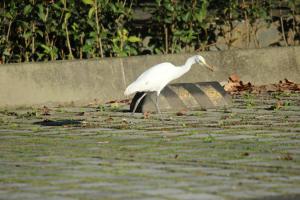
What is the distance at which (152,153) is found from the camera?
810cm

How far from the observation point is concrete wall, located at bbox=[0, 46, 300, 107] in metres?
12.3

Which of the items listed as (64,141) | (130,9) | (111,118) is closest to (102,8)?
(130,9)

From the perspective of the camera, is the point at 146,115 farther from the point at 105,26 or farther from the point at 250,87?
the point at 250,87

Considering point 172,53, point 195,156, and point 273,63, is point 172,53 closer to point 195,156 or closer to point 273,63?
point 273,63

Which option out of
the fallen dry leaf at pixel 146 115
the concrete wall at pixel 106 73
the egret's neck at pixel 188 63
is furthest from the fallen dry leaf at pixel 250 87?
the fallen dry leaf at pixel 146 115

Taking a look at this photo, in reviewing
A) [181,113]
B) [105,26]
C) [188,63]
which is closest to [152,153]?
[181,113]

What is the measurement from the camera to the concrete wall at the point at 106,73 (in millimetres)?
12328

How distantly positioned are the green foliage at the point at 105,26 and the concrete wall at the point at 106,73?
600mm

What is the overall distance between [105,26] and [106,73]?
1.23 m

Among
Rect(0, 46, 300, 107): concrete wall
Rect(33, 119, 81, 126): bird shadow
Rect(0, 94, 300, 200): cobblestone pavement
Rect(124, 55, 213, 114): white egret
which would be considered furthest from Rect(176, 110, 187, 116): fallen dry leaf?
Rect(0, 46, 300, 107): concrete wall

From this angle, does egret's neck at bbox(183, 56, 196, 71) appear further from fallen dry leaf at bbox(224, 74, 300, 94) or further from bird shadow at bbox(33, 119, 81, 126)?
fallen dry leaf at bbox(224, 74, 300, 94)

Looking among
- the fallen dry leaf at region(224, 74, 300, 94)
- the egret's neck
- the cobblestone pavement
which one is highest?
the egret's neck

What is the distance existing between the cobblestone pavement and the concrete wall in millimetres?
380

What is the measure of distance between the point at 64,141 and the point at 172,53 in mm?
4996
